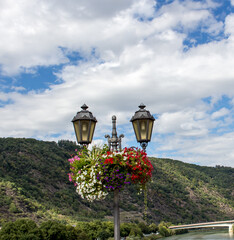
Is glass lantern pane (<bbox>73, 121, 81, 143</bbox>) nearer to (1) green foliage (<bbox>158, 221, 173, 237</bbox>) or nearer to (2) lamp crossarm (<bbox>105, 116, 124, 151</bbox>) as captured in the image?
(2) lamp crossarm (<bbox>105, 116, 124, 151</bbox>)

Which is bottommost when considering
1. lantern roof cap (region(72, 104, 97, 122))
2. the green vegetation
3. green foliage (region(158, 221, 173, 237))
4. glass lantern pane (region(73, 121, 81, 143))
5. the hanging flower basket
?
green foliage (region(158, 221, 173, 237))

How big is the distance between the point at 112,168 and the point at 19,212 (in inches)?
2410

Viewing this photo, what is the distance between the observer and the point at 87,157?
9.84 meters

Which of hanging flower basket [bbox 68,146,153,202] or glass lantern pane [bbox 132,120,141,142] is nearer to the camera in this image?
hanging flower basket [bbox 68,146,153,202]

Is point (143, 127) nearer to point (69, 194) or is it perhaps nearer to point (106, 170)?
point (106, 170)

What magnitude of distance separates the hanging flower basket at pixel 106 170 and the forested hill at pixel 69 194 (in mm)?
52024

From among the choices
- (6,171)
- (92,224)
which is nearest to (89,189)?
(92,224)

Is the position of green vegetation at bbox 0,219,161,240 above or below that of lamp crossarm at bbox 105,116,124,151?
below

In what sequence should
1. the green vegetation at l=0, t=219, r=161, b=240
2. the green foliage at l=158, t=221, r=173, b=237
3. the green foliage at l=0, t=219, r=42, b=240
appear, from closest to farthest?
the green foliage at l=0, t=219, r=42, b=240 → the green vegetation at l=0, t=219, r=161, b=240 → the green foliage at l=158, t=221, r=173, b=237

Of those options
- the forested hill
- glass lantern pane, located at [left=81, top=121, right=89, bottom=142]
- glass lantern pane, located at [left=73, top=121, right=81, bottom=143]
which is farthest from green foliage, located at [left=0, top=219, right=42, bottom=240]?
the forested hill

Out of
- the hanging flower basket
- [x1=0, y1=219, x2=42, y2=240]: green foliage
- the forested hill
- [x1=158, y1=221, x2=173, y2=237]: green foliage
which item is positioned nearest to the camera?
the hanging flower basket

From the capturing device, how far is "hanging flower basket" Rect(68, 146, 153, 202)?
31.1ft

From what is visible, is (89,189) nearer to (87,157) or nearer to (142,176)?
(87,157)

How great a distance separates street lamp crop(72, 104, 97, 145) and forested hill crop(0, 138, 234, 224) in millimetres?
52061
